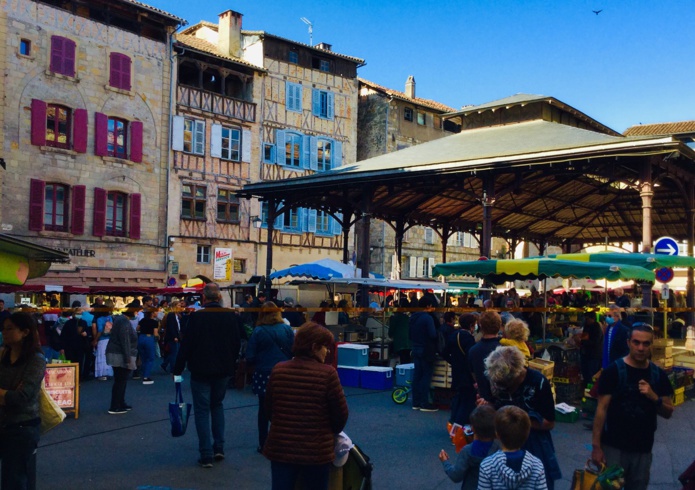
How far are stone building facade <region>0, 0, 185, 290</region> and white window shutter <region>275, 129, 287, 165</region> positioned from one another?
557cm

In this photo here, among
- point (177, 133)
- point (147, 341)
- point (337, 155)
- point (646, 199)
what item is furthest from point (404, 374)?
point (337, 155)

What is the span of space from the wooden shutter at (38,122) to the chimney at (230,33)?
1047cm

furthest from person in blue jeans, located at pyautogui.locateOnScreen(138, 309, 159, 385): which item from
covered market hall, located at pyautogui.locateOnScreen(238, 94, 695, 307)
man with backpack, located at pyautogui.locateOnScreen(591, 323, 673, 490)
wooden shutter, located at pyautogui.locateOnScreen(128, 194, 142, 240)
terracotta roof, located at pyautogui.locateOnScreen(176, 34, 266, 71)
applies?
terracotta roof, located at pyautogui.locateOnScreen(176, 34, 266, 71)

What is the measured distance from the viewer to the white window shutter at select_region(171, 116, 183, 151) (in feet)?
93.7

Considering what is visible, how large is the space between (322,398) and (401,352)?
30.5ft

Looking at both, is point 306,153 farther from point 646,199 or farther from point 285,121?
point 646,199

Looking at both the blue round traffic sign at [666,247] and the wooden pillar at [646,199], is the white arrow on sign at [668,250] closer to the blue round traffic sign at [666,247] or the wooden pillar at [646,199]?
the blue round traffic sign at [666,247]

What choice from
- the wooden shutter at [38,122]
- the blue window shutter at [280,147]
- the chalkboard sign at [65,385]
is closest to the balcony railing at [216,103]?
the blue window shutter at [280,147]

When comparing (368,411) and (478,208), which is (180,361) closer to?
(368,411)

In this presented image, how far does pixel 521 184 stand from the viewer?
59.1 feet

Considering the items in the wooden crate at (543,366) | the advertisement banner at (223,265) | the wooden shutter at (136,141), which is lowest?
the wooden crate at (543,366)

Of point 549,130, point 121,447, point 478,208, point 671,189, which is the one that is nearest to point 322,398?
point 121,447

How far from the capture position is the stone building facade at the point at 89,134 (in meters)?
23.9

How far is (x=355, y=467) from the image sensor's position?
14.1 ft
